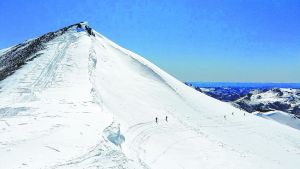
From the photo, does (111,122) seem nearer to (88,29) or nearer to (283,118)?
(88,29)

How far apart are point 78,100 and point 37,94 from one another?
463 cm

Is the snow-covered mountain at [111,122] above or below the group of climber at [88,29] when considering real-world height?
below

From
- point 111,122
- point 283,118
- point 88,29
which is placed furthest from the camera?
point 283,118

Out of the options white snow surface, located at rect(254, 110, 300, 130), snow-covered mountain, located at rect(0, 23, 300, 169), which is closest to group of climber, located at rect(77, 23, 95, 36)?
snow-covered mountain, located at rect(0, 23, 300, 169)

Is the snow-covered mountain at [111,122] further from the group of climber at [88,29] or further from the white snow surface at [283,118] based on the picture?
the white snow surface at [283,118]

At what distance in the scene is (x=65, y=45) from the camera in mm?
Result: 57812

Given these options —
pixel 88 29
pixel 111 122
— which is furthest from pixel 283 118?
pixel 111 122

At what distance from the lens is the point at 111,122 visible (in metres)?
20.1

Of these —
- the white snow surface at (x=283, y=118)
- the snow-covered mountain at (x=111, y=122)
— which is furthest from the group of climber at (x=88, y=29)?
the white snow surface at (x=283, y=118)

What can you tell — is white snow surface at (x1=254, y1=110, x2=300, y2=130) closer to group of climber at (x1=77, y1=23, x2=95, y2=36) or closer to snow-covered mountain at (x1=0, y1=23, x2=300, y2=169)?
snow-covered mountain at (x1=0, y1=23, x2=300, y2=169)

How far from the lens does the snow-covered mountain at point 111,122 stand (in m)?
14.7

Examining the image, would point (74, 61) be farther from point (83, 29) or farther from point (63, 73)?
point (83, 29)

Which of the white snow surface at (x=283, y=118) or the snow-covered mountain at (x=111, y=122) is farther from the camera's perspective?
the white snow surface at (x=283, y=118)

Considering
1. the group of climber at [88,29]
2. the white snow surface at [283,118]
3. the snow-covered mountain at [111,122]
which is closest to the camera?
the snow-covered mountain at [111,122]
